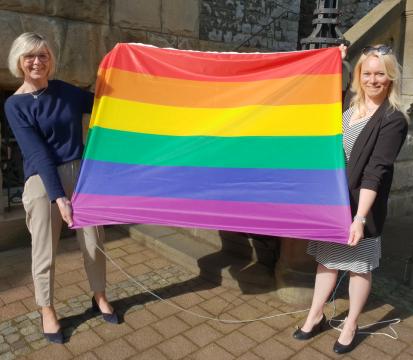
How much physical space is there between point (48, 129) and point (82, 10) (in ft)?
8.60

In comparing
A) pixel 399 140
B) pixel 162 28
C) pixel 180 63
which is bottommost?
pixel 399 140

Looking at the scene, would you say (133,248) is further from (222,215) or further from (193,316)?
(222,215)

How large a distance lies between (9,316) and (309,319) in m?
2.17

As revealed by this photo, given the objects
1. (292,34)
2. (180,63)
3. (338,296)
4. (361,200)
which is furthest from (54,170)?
(292,34)

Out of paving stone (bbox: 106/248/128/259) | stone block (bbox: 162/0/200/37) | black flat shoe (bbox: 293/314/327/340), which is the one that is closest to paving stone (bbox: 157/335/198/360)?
black flat shoe (bbox: 293/314/327/340)

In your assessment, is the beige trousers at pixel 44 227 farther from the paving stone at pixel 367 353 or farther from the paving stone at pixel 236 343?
the paving stone at pixel 367 353

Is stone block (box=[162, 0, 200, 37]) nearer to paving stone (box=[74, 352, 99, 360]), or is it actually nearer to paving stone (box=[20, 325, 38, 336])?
paving stone (box=[20, 325, 38, 336])

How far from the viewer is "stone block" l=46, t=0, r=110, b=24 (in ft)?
15.1

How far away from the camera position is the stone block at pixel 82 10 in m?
4.60

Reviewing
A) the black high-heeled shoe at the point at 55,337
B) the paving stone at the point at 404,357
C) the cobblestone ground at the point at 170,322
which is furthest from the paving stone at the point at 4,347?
the paving stone at the point at 404,357

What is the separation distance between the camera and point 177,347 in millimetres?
2900

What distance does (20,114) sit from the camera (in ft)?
8.68

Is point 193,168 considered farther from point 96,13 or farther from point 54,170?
point 96,13

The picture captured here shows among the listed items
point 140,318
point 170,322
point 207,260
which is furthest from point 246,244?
point 140,318
